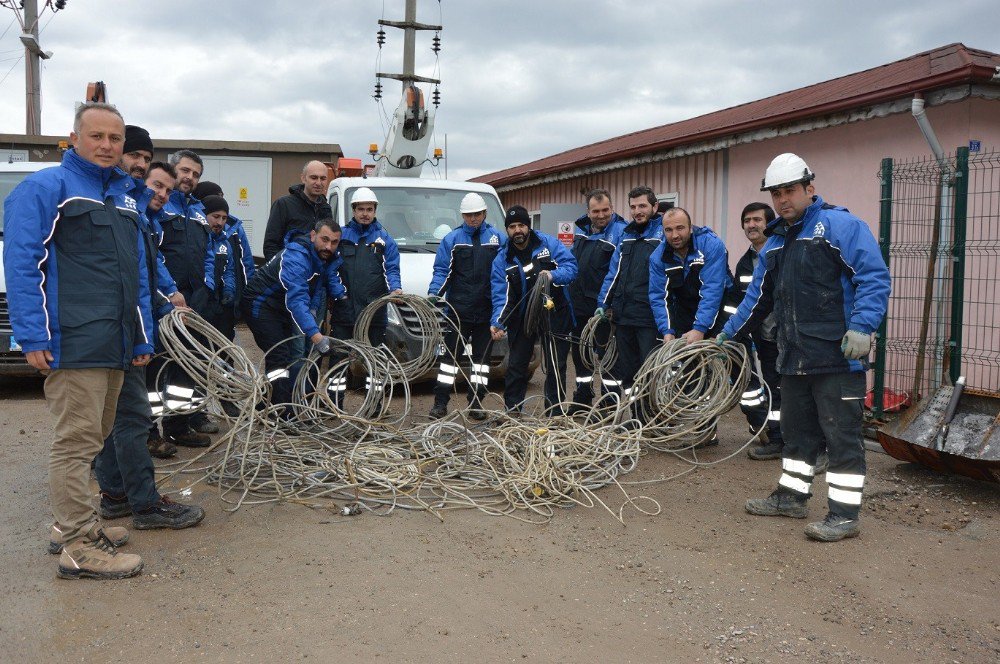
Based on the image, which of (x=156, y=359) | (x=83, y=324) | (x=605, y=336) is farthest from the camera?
(x=605, y=336)

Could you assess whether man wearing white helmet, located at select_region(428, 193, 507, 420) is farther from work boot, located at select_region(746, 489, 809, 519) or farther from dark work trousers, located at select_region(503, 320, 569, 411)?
work boot, located at select_region(746, 489, 809, 519)

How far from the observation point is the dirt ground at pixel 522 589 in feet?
9.98

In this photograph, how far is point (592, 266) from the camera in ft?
23.5

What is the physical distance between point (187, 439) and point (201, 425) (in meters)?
0.46

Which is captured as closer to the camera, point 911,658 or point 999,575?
point 911,658

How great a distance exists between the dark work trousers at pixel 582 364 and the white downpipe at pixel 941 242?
2.58m

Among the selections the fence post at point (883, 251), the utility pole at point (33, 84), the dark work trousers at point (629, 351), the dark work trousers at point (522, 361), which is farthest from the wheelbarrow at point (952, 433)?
the utility pole at point (33, 84)

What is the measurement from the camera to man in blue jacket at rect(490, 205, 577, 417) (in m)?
6.75

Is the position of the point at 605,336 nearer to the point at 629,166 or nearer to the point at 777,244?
the point at 777,244

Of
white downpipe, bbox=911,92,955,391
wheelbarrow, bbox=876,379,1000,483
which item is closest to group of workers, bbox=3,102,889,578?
wheelbarrow, bbox=876,379,1000,483

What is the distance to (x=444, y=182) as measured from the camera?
895 centimetres

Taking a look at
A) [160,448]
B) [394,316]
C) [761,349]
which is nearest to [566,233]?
[394,316]

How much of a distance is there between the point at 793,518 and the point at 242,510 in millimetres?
3073

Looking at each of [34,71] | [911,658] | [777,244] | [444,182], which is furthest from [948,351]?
[34,71]
